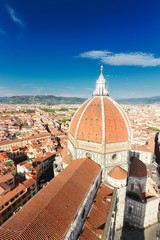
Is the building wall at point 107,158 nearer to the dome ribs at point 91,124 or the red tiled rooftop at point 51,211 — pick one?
the dome ribs at point 91,124

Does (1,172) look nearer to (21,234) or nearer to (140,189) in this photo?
→ (21,234)

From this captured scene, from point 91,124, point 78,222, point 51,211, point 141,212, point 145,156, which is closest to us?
point 51,211

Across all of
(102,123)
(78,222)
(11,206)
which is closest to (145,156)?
(102,123)

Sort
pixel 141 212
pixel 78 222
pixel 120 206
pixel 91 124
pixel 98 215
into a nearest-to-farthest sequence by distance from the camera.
Result: pixel 78 222 < pixel 98 215 < pixel 91 124 < pixel 120 206 < pixel 141 212

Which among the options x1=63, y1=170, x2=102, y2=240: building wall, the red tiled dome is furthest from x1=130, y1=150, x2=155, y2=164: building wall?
x1=63, y1=170, x2=102, y2=240: building wall

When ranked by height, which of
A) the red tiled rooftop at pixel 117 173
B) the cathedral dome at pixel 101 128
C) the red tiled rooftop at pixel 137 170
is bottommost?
the red tiled rooftop at pixel 137 170

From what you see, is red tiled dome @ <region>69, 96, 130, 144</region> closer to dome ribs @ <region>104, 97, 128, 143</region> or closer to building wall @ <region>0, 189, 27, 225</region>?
dome ribs @ <region>104, 97, 128, 143</region>

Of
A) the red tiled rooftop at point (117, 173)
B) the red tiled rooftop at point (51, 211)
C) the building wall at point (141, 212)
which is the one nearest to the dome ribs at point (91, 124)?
the red tiled rooftop at point (117, 173)

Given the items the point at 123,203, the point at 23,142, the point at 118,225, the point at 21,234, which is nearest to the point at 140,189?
the point at 123,203

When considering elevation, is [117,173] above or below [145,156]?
above

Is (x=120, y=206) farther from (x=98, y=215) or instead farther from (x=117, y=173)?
(x=98, y=215)
